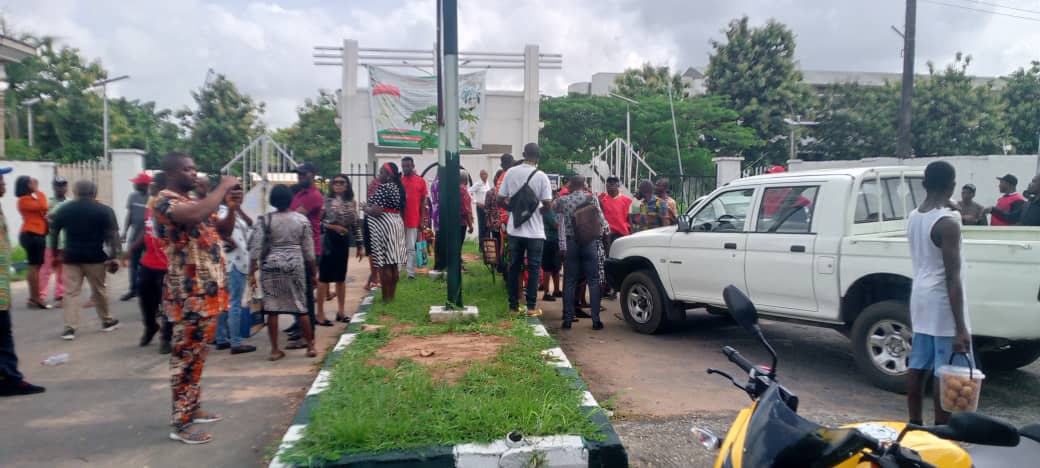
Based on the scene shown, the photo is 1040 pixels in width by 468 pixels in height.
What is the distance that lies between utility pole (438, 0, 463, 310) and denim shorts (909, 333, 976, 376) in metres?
4.10

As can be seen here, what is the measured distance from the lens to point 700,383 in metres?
5.53

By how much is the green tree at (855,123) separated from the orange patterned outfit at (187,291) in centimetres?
3192

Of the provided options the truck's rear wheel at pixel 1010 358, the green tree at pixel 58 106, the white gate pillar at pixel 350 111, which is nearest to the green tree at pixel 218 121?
the green tree at pixel 58 106

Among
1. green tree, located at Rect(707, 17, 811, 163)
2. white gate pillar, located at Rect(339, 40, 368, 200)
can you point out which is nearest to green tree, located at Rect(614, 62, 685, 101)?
green tree, located at Rect(707, 17, 811, 163)

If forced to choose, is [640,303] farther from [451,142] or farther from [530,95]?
[530,95]

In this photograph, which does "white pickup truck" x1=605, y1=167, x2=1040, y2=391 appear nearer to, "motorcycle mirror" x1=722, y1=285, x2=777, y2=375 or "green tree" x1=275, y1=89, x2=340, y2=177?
"motorcycle mirror" x1=722, y1=285, x2=777, y2=375

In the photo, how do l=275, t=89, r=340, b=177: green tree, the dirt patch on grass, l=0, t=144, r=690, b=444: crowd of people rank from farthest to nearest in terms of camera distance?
1. l=275, t=89, r=340, b=177: green tree
2. the dirt patch on grass
3. l=0, t=144, r=690, b=444: crowd of people

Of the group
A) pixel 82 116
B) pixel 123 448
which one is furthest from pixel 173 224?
pixel 82 116

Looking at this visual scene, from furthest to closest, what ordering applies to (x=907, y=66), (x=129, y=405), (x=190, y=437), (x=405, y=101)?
(x=405, y=101)
(x=907, y=66)
(x=129, y=405)
(x=190, y=437)

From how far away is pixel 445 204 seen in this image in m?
6.79

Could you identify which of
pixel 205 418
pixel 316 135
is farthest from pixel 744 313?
pixel 316 135

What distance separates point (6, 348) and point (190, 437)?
2203 mm

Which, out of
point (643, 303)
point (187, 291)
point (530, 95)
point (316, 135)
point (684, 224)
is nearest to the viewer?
point (187, 291)

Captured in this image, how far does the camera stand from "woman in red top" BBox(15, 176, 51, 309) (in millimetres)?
8492
